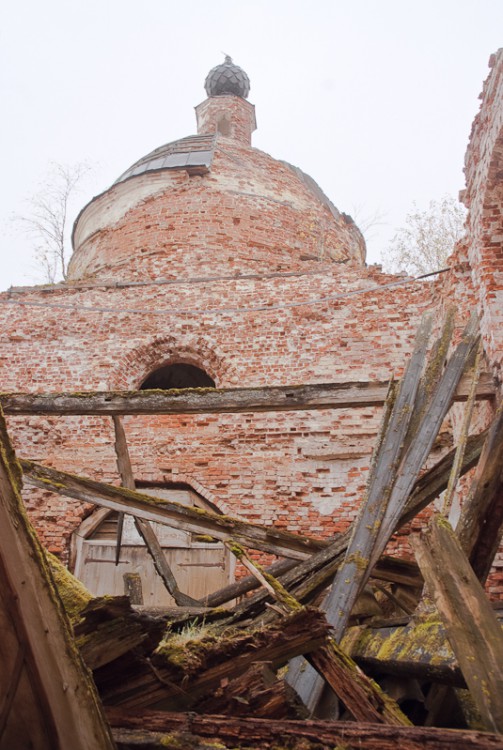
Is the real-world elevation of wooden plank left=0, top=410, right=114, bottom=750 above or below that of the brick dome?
below

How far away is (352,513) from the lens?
696 centimetres

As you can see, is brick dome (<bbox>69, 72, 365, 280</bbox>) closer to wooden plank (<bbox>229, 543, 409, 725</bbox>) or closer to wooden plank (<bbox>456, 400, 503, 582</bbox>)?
wooden plank (<bbox>456, 400, 503, 582</bbox>)

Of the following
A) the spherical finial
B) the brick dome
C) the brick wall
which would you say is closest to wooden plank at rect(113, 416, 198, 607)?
the brick wall

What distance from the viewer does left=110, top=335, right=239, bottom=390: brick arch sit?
845 centimetres

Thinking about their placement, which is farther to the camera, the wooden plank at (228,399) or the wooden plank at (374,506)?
the wooden plank at (228,399)

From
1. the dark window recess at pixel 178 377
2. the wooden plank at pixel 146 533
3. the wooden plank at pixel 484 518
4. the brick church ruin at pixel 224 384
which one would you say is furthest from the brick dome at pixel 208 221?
the wooden plank at pixel 484 518

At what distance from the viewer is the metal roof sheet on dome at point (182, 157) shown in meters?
12.7

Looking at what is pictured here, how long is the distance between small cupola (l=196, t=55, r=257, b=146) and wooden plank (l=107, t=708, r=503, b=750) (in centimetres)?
1761

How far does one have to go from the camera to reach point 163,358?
8.79 meters

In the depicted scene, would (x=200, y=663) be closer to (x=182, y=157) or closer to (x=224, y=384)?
(x=224, y=384)

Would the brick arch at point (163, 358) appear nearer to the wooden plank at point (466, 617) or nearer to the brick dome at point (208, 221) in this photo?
the brick dome at point (208, 221)

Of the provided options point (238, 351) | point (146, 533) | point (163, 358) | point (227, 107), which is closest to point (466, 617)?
point (146, 533)

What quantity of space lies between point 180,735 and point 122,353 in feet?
22.7

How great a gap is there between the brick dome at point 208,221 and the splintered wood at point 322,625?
5.56 metres
